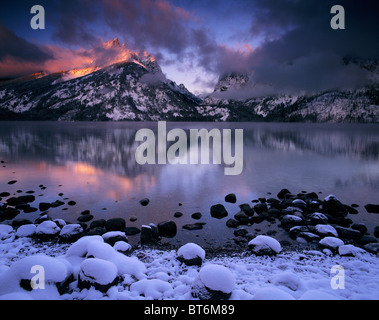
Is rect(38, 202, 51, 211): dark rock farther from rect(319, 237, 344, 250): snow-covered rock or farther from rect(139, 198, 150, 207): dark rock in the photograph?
rect(319, 237, 344, 250): snow-covered rock

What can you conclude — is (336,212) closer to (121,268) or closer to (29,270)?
(121,268)

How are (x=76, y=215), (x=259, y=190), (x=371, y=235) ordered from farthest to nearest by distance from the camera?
(x=259, y=190) < (x=76, y=215) < (x=371, y=235)

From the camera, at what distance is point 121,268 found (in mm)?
7930

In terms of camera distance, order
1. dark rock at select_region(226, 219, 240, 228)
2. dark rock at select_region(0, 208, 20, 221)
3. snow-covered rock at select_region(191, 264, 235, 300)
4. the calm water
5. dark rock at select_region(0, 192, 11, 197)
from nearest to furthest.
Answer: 1. snow-covered rock at select_region(191, 264, 235, 300)
2. dark rock at select_region(226, 219, 240, 228)
3. dark rock at select_region(0, 208, 20, 221)
4. the calm water
5. dark rock at select_region(0, 192, 11, 197)

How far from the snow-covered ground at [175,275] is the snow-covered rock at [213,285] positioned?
3 cm

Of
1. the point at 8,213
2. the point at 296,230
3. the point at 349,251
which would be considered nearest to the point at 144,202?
the point at 8,213

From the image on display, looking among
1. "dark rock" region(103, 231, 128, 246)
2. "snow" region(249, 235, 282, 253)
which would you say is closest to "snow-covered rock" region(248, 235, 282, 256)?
"snow" region(249, 235, 282, 253)

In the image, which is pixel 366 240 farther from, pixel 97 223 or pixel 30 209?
pixel 30 209

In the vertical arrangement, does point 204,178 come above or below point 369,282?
above

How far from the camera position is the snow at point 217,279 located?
6.77 metres

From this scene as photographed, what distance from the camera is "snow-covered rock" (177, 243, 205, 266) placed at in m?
8.91

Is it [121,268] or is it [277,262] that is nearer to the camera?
[121,268]
